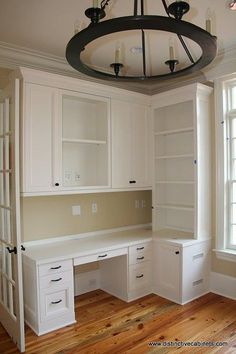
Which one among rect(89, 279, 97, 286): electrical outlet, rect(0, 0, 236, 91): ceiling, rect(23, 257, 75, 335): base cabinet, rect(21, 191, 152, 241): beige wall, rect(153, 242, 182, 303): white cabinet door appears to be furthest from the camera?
rect(89, 279, 97, 286): electrical outlet

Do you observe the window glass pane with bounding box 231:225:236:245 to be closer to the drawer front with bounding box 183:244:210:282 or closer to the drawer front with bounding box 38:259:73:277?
the drawer front with bounding box 183:244:210:282

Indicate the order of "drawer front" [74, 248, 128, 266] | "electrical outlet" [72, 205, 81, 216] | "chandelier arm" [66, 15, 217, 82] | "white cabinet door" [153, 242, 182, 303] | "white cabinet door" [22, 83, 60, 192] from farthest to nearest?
"electrical outlet" [72, 205, 81, 216] < "white cabinet door" [153, 242, 182, 303] < "drawer front" [74, 248, 128, 266] < "white cabinet door" [22, 83, 60, 192] < "chandelier arm" [66, 15, 217, 82]

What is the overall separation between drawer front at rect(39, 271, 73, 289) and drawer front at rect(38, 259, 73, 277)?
0.03 meters

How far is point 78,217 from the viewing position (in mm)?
3531

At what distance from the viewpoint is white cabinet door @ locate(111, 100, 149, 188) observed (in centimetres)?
352

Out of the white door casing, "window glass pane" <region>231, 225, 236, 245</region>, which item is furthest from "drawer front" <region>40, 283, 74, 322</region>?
"window glass pane" <region>231, 225, 236, 245</region>

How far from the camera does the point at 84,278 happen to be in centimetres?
359

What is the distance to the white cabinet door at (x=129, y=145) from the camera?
11.5ft

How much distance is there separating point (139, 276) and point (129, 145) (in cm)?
163

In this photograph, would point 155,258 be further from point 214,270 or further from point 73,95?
point 73,95

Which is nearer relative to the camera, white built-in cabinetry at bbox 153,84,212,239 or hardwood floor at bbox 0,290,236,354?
hardwood floor at bbox 0,290,236,354

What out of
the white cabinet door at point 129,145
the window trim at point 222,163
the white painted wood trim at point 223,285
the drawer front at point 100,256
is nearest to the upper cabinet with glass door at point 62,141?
the white cabinet door at point 129,145

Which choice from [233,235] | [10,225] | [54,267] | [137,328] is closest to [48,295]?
[54,267]

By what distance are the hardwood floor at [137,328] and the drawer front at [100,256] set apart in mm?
601
